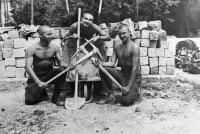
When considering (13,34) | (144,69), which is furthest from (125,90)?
(13,34)

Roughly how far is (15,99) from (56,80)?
116cm

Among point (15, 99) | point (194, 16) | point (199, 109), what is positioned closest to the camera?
point (199, 109)

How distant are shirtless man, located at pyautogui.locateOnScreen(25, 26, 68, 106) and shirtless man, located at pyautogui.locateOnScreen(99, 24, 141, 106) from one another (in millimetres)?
878

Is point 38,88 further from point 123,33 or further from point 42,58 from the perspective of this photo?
point 123,33

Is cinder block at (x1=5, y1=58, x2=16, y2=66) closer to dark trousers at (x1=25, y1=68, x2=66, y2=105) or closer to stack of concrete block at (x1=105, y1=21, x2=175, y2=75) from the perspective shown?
dark trousers at (x1=25, y1=68, x2=66, y2=105)

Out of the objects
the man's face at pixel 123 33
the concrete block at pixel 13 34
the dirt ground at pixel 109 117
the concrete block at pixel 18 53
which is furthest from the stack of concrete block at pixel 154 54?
the concrete block at pixel 13 34

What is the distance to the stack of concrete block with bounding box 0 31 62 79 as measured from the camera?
20.6 feet

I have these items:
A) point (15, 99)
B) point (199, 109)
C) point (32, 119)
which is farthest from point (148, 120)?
point (15, 99)

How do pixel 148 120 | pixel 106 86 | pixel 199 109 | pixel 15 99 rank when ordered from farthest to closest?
1. pixel 15 99
2. pixel 106 86
3. pixel 199 109
4. pixel 148 120

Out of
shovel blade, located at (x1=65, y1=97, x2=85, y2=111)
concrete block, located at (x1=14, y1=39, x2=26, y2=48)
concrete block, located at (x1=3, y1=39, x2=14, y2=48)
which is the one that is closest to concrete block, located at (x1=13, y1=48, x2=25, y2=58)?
concrete block, located at (x1=14, y1=39, x2=26, y2=48)

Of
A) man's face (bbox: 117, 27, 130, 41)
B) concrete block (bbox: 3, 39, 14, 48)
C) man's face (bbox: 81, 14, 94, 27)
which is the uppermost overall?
man's face (bbox: 81, 14, 94, 27)

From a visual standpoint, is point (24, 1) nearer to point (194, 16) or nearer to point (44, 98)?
point (194, 16)

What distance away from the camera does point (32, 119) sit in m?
3.52

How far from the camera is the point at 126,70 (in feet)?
14.6
